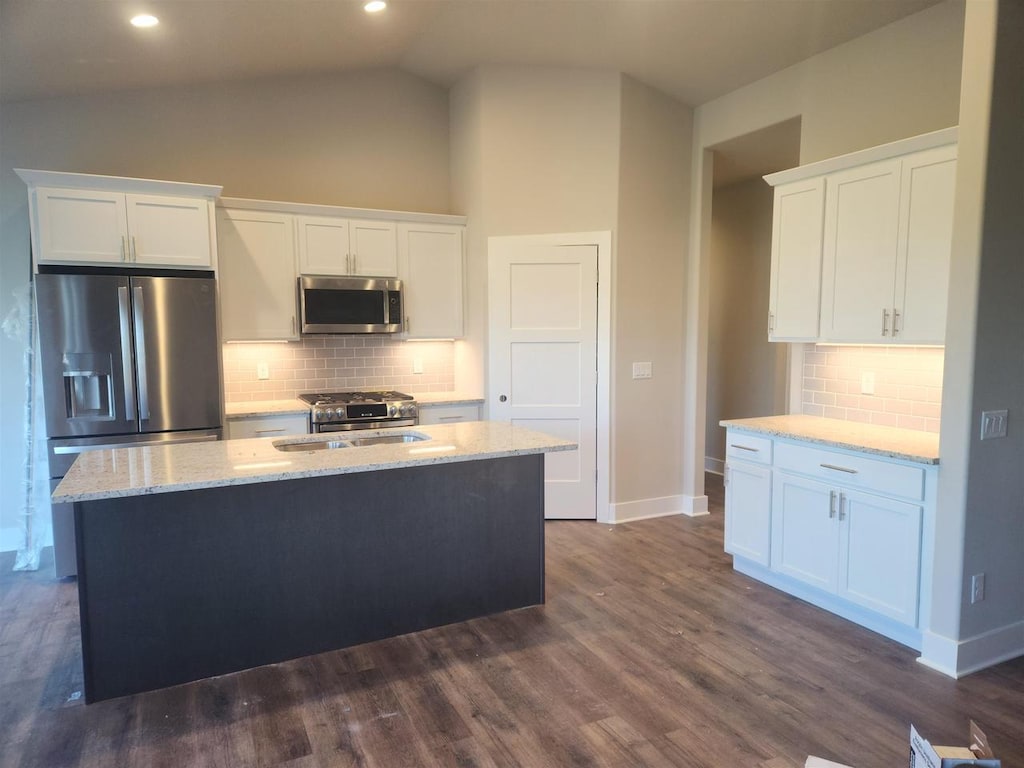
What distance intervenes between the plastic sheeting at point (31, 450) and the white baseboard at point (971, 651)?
4823 millimetres

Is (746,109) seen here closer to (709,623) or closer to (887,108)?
(887,108)

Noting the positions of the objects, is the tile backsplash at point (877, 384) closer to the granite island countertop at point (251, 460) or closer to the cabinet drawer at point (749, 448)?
the cabinet drawer at point (749, 448)

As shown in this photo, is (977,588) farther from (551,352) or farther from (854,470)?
(551,352)

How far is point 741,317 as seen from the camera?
634cm

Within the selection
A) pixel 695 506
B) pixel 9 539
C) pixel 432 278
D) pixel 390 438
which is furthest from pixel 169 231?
pixel 695 506

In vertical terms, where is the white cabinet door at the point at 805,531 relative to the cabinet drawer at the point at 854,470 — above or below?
below

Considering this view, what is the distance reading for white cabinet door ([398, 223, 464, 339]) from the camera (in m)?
5.03

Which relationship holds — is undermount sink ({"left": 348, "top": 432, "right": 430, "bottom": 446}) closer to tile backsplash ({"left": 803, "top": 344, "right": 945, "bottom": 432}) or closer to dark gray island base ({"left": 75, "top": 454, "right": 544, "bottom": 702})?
dark gray island base ({"left": 75, "top": 454, "right": 544, "bottom": 702})

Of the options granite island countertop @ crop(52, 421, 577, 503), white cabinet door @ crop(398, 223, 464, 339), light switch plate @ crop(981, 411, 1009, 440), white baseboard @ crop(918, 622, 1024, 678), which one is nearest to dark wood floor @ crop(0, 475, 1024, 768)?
white baseboard @ crop(918, 622, 1024, 678)

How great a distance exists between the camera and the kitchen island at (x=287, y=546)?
252cm

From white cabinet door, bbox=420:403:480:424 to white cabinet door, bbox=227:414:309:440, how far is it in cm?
86

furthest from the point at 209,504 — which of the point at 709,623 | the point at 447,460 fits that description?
the point at 709,623

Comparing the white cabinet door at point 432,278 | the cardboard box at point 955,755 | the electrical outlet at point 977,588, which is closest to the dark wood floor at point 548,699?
the electrical outlet at point 977,588

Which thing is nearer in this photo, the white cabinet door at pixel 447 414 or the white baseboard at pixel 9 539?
the white baseboard at pixel 9 539
